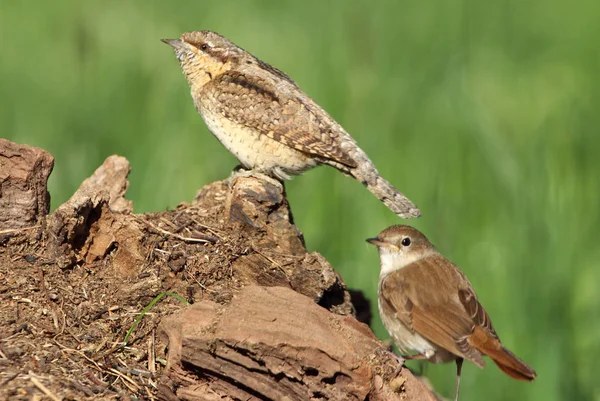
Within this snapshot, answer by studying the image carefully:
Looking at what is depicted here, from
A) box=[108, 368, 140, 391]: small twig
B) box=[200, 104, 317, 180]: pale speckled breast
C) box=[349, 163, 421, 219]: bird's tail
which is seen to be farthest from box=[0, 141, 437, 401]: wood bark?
box=[349, 163, 421, 219]: bird's tail

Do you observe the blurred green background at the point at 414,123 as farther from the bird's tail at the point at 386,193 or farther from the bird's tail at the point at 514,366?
the bird's tail at the point at 514,366

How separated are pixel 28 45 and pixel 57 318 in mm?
7602

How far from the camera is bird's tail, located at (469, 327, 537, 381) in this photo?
5.34 m

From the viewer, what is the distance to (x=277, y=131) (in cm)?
759

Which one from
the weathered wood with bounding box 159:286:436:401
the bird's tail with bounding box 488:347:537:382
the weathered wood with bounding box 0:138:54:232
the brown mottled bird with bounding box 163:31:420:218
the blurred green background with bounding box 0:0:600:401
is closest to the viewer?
the weathered wood with bounding box 159:286:436:401

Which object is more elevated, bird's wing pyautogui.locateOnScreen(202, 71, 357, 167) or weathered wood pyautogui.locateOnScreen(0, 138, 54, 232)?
bird's wing pyautogui.locateOnScreen(202, 71, 357, 167)

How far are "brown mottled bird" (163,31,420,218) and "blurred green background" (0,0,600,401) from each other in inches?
36.1

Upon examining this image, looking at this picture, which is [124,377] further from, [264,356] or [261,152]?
[261,152]

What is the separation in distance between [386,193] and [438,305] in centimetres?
178

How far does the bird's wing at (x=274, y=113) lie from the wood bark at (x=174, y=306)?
116 centimetres

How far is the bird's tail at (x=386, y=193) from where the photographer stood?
Result: 7.40 meters

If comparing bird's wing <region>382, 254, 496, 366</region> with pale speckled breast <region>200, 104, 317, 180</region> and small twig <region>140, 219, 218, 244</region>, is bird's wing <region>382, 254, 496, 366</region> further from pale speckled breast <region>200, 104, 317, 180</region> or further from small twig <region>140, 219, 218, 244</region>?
pale speckled breast <region>200, 104, 317, 180</region>

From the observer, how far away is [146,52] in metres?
12.1

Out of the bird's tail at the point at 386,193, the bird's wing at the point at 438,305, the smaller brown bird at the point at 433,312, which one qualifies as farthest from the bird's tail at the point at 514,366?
the bird's tail at the point at 386,193
